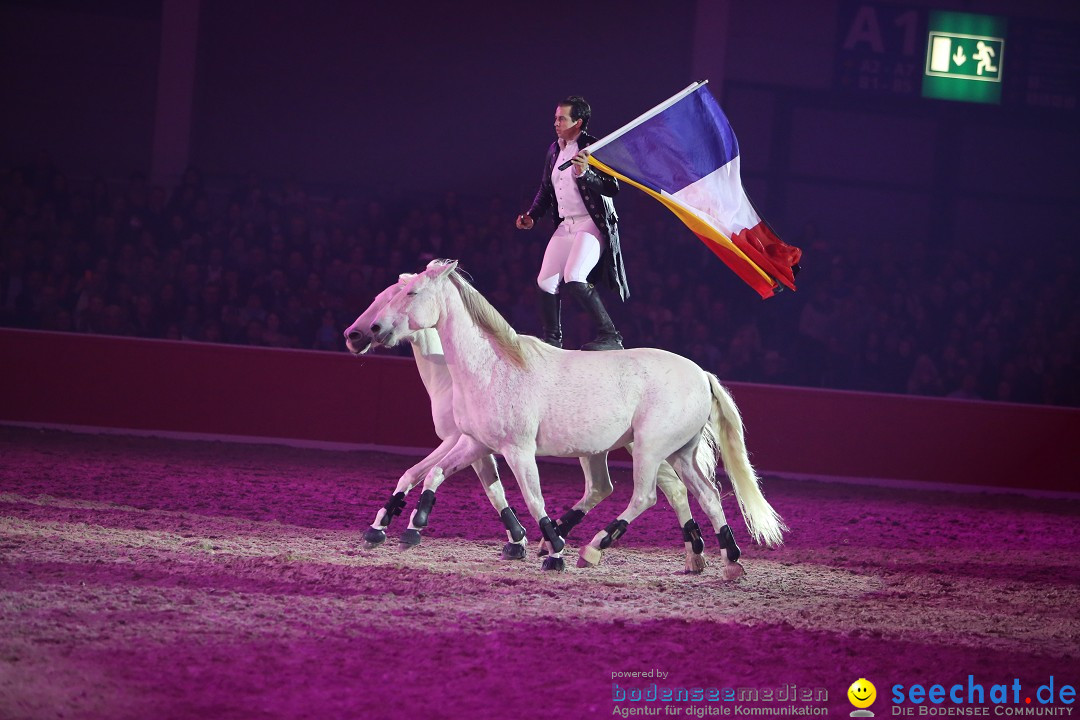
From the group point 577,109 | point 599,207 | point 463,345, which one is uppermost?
point 577,109

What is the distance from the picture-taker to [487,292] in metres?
14.0

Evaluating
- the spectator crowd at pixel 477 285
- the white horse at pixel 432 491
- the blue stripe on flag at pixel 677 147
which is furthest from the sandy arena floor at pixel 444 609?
the spectator crowd at pixel 477 285

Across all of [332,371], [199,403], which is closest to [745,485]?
[332,371]

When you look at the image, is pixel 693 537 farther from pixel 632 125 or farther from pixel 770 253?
pixel 632 125

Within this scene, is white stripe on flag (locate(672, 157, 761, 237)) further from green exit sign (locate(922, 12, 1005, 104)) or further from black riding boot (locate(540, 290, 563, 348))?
green exit sign (locate(922, 12, 1005, 104))

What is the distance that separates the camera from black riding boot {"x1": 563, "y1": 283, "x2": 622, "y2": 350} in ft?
24.0

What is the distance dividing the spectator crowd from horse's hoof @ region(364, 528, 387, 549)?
19.3 ft

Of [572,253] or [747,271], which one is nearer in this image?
[747,271]

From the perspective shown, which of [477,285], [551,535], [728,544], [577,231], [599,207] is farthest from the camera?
[477,285]

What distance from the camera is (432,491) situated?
23.4ft

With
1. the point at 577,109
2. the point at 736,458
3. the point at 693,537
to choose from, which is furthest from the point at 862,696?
the point at 577,109

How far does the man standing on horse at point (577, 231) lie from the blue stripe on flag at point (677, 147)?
0.25 meters

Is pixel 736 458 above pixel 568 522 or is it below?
above

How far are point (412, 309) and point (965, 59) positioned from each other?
13.6 m
